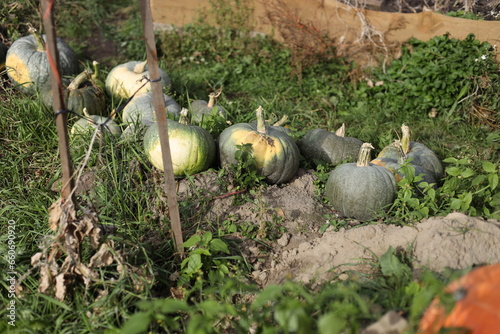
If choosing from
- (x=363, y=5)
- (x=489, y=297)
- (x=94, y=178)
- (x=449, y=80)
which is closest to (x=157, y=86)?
(x=94, y=178)

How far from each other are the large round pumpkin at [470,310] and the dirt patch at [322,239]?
662mm

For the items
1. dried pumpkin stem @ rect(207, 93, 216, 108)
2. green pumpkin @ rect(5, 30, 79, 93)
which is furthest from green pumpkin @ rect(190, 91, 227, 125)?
green pumpkin @ rect(5, 30, 79, 93)

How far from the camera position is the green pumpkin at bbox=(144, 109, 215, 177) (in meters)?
3.45

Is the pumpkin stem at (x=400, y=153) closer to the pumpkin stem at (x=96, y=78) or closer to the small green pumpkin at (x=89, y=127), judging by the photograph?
the small green pumpkin at (x=89, y=127)

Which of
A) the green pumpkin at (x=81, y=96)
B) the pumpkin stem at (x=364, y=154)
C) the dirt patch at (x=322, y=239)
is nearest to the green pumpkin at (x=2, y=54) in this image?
the green pumpkin at (x=81, y=96)

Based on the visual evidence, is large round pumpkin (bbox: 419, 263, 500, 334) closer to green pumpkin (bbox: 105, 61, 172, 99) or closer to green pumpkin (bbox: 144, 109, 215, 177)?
green pumpkin (bbox: 144, 109, 215, 177)

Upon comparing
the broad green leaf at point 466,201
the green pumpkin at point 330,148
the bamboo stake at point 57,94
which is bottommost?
the green pumpkin at point 330,148

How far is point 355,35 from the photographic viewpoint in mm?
5855

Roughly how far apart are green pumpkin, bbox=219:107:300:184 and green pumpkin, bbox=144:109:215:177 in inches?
5.9

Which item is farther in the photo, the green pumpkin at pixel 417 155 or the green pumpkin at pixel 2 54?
the green pumpkin at pixel 2 54

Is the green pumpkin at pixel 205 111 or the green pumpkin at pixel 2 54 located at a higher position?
the green pumpkin at pixel 2 54

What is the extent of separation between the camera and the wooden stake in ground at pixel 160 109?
2.38 meters

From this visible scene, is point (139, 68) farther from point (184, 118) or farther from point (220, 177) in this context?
point (220, 177)

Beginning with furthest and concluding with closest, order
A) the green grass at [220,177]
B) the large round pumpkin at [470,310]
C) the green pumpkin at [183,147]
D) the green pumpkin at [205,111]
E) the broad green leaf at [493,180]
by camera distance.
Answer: the green pumpkin at [205,111], the green pumpkin at [183,147], the broad green leaf at [493,180], the green grass at [220,177], the large round pumpkin at [470,310]
